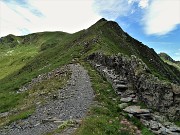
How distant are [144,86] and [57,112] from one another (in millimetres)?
11813

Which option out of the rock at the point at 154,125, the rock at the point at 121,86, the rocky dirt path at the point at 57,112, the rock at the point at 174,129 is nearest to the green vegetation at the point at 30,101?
the rocky dirt path at the point at 57,112

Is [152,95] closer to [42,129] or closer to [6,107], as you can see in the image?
[42,129]

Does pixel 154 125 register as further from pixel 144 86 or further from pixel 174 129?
pixel 144 86

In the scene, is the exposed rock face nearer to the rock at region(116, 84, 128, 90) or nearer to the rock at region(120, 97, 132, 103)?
the rock at region(116, 84, 128, 90)

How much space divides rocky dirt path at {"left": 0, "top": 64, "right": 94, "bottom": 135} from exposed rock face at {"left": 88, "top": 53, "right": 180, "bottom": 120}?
18.0ft

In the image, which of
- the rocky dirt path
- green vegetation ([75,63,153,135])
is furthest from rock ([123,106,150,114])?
the rocky dirt path

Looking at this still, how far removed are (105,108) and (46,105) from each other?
7526mm

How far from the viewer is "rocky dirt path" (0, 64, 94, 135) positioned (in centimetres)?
2939

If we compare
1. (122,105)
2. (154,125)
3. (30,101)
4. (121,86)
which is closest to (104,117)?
(154,125)

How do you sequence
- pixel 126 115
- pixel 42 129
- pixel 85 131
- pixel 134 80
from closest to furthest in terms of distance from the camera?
pixel 85 131
pixel 42 129
pixel 126 115
pixel 134 80

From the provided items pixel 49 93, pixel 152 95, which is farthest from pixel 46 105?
pixel 152 95

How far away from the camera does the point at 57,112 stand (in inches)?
1313

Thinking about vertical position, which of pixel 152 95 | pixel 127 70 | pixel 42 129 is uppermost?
pixel 127 70

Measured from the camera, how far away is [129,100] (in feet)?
126
